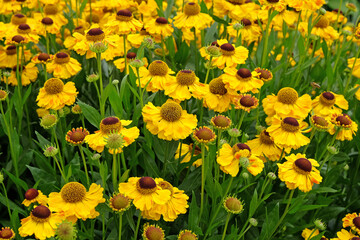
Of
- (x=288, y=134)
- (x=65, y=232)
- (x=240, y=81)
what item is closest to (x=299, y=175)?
(x=288, y=134)

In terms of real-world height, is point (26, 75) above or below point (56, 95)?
below

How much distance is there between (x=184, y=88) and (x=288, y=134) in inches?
15.6

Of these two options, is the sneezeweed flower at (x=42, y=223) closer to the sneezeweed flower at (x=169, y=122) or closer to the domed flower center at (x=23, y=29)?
the sneezeweed flower at (x=169, y=122)

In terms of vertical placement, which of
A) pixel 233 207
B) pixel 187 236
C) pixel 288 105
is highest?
pixel 288 105

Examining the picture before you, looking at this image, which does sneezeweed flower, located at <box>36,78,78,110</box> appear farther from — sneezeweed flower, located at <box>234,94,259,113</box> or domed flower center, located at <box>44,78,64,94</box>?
sneezeweed flower, located at <box>234,94,259,113</box>

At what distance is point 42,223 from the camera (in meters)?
1.20

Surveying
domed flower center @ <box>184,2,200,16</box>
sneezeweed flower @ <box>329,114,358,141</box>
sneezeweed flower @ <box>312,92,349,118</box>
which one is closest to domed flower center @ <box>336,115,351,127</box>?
sneezeweed flower @ <box>329,114,358,141</box>

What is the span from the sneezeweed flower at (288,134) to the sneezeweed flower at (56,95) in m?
0.76

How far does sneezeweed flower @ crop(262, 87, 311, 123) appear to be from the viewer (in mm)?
1547

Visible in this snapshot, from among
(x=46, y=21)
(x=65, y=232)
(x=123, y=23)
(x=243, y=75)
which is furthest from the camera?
(x=46, y=21)

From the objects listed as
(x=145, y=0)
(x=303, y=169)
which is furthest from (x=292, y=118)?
(x=145, y=0)

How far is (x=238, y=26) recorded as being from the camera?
1778 mm

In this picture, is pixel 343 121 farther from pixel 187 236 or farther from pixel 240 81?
pixel 187 236

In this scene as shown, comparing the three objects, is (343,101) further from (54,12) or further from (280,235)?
(54,12)
